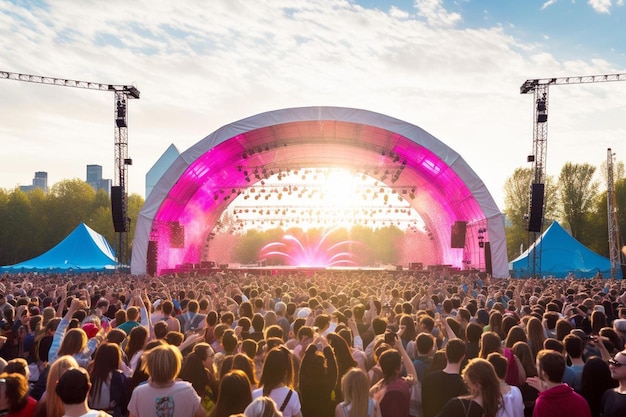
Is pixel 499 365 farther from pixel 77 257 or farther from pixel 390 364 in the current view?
pixel 77 257

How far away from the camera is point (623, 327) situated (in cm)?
865

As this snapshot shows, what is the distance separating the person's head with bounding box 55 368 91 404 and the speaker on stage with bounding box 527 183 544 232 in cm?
2991

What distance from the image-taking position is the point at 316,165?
41938 millimetres

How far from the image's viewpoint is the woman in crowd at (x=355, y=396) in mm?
5102

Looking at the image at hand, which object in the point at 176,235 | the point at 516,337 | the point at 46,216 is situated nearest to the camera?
the point at 516,337

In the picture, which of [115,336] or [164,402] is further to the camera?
[115,336]

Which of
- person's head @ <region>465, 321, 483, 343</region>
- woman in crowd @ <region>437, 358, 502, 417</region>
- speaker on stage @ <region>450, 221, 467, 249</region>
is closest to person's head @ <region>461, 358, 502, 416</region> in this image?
woman in crowd @ <region>437, 358, 502, 417</region>

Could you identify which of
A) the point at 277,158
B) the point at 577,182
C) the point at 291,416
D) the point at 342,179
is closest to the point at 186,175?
the point at 277,158

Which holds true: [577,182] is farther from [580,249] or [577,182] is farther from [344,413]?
[344,413]

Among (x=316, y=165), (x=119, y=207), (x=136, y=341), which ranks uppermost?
(x=316, y=165)

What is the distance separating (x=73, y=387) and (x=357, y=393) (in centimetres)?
223

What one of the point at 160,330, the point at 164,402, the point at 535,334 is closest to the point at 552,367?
the point at 535,334

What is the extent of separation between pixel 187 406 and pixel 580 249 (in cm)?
4220

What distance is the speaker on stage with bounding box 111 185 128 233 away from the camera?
33.2 meters
